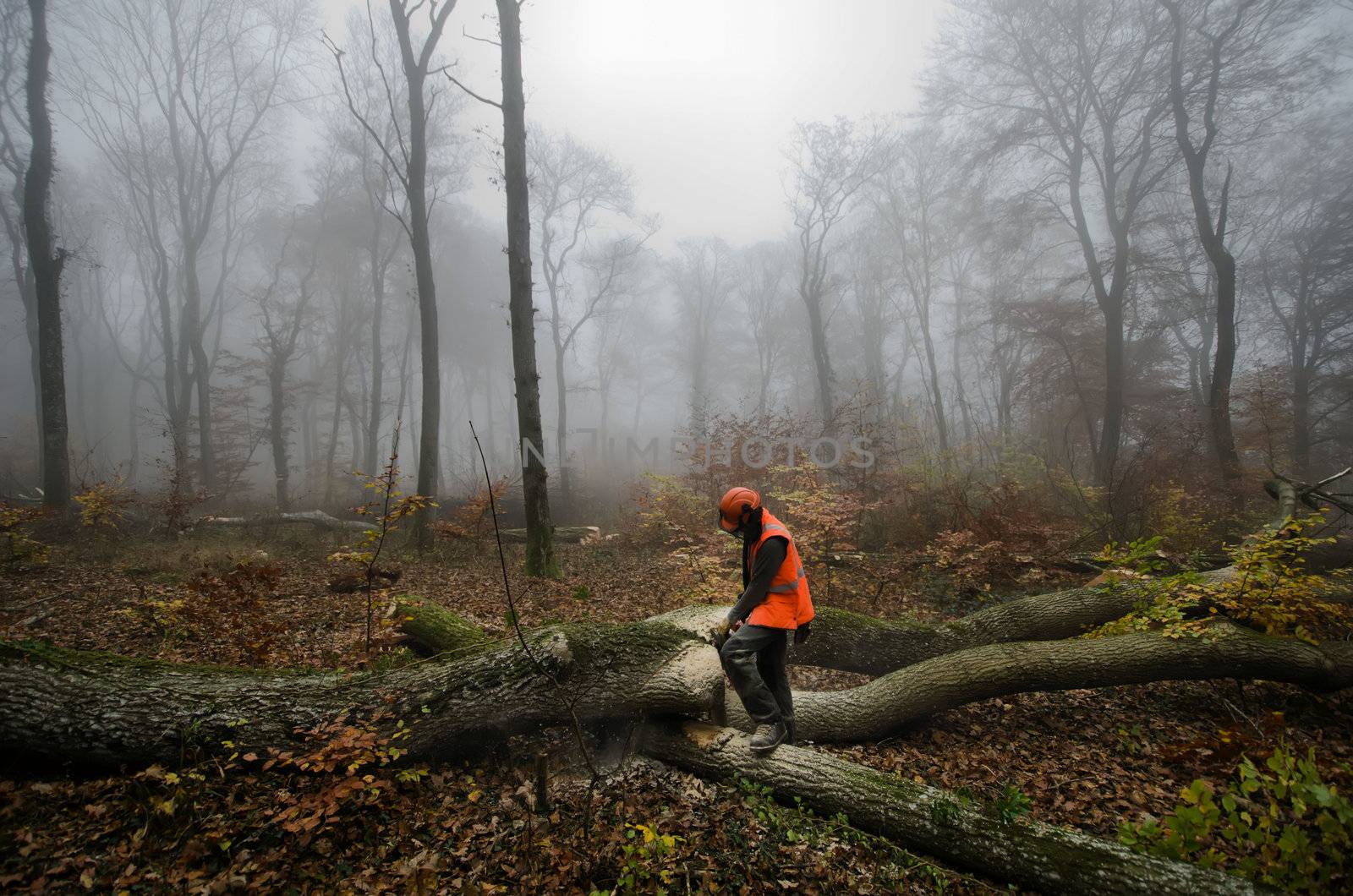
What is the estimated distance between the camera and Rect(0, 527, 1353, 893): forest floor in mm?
2486

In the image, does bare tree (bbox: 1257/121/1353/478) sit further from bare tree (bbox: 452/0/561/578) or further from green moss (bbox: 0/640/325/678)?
green moss (bbox: 0/640/325/678)

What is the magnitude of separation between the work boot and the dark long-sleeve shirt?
2.69 ft

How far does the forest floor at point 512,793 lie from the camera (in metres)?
2.49

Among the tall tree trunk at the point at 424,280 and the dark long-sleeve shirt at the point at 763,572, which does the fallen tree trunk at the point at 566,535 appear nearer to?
the tall tree trunk at the point at 424,280

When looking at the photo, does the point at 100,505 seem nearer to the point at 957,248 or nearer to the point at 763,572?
the point at 763,572

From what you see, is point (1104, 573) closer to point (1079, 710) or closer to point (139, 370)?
point (1079, 710)

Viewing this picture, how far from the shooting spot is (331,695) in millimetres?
3268

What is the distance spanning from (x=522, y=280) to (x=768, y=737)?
271 inches

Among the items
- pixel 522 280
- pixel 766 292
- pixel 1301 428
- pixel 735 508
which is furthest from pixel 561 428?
pixel 1301 428

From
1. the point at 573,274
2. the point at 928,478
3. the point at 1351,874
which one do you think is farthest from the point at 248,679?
the point at 573,274

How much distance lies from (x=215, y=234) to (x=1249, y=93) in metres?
34.5

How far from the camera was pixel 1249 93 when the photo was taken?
35.2ft

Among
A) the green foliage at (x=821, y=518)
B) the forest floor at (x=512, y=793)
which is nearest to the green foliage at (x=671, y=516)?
the green foliage at (x=821, y=518)

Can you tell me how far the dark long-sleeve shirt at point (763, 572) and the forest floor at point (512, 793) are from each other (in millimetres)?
1166
